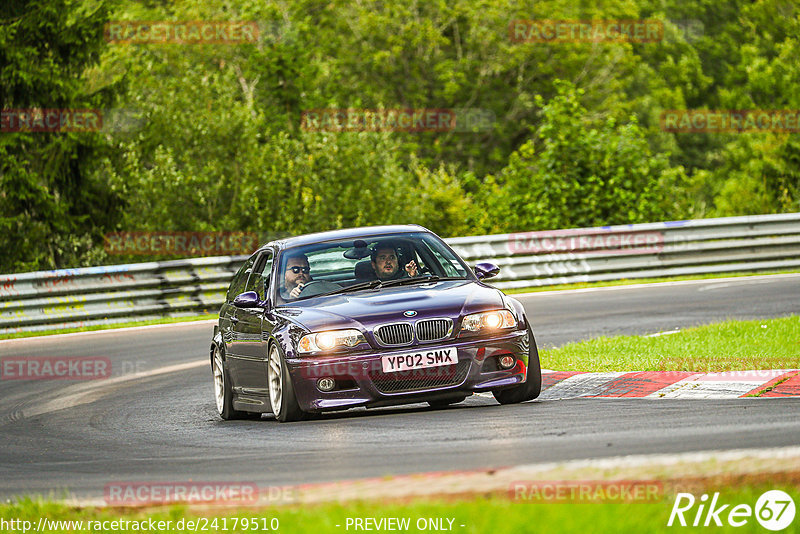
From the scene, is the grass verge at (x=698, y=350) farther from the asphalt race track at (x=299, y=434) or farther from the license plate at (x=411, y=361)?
the license plate at (x=411, y=361)

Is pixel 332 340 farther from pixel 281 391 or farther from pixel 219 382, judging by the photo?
pixel 219 382

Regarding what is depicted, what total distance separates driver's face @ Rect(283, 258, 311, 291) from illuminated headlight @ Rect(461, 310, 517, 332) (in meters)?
1.69

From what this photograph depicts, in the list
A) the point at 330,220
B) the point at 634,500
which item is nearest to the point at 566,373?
the point at 634,500

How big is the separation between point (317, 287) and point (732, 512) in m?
5.96

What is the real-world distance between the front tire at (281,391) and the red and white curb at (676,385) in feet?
6.81

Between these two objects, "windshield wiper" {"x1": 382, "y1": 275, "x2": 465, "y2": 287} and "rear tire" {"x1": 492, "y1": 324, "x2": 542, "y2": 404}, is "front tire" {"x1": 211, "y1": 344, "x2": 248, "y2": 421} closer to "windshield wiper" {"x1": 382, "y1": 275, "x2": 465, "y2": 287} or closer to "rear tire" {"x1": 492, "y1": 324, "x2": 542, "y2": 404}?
"windshield wiper" {"x1": 382, "y1": 275, "x2": 465, "y2": 287}

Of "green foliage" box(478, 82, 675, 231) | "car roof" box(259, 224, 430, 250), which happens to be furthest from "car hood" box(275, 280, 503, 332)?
"green foliage" box(478, 82, 675, 231)

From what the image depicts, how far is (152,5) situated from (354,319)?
58.0 m

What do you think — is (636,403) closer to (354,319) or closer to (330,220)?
(354,319)

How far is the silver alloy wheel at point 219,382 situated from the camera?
11406mm

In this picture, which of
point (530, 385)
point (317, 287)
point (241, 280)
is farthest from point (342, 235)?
point (530, 385)

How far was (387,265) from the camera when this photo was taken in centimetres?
1083

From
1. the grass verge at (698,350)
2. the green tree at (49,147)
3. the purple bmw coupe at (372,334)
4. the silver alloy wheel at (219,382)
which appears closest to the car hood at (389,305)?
the purple bmw coupe at (372,334)

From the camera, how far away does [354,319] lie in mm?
9594
